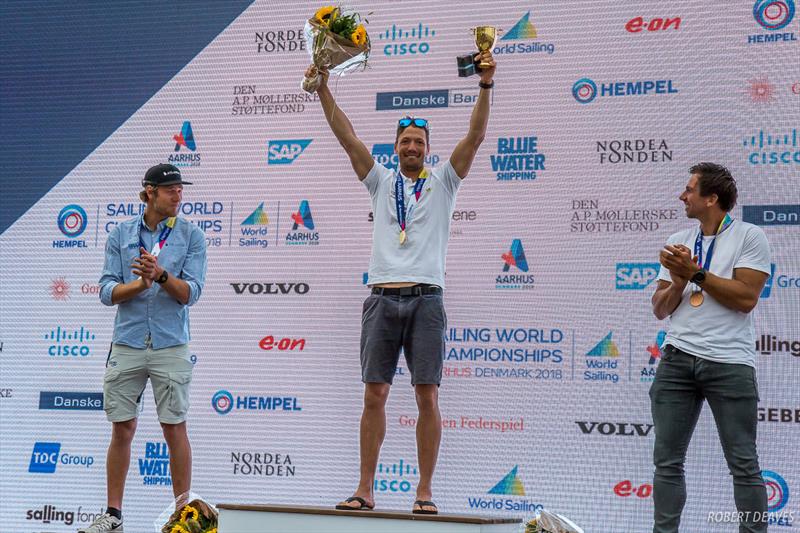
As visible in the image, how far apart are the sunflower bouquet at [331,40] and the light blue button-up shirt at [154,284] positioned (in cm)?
98

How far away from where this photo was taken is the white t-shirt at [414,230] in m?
3.53

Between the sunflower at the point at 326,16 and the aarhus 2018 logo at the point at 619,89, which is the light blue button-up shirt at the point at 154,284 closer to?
the sunflower at the point at 326,16

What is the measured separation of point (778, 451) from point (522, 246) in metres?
1.56

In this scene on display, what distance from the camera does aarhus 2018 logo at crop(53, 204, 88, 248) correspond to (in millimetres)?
5520

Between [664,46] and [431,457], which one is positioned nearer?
[431,457]

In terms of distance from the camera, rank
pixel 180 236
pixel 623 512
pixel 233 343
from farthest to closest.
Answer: pixel 233 343
pixel 623 512
pixel 180 236

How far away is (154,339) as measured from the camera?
4012mm

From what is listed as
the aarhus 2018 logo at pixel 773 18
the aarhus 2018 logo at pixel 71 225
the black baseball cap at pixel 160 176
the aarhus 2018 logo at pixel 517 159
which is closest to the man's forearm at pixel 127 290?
the black baseball cap at pixel 160 176

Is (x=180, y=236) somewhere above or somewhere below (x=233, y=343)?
above

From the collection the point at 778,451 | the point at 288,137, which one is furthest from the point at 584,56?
the point at 778,451

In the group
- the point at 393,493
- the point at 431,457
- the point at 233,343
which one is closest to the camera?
the point at 431,457

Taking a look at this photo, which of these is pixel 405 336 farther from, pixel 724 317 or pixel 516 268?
pixel 516 268

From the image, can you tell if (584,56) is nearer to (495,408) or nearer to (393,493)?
(495,408)

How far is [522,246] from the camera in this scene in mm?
4820
